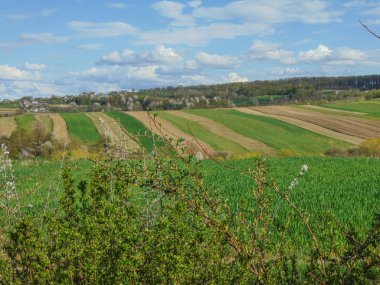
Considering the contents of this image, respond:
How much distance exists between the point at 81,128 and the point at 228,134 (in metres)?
17.8

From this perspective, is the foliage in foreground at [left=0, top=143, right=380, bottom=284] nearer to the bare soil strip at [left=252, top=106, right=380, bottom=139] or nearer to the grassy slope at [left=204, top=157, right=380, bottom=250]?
the grassy slope at [left=204, top=157, right=380, bottom=250]

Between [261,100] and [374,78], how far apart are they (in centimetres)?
4357

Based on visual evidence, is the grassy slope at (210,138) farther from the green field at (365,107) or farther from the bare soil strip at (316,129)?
the green field at (365,107)

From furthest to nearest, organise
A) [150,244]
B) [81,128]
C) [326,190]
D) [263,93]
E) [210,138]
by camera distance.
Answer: [263,93]
[81,128]
[210,138]
[326,190]
[150,244]

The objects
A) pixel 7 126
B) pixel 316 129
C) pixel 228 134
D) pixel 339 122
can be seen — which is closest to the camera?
pixel 228 134

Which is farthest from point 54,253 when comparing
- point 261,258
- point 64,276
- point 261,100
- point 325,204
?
point 261,100

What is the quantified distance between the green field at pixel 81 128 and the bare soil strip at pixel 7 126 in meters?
6.39

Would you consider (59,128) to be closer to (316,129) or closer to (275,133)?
(275,133)

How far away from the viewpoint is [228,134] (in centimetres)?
5906

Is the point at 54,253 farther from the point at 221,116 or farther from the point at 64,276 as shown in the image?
the point at 221,116

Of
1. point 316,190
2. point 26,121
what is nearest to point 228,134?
point 26,121

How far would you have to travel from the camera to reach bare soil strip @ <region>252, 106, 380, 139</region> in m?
57.0

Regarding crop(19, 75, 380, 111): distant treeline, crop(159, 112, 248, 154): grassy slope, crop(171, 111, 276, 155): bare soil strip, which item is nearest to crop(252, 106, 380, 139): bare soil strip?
crop(171, 111, 276, 155): bare soil strip

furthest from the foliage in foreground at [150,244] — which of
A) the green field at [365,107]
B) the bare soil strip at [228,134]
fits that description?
the green field at [365,107]
